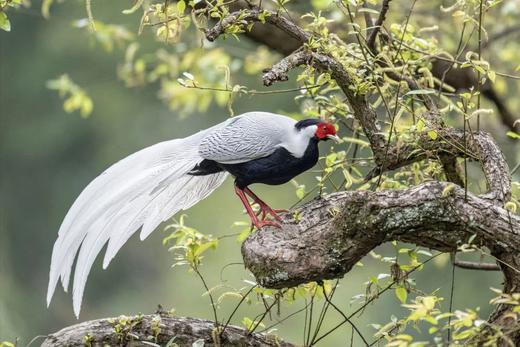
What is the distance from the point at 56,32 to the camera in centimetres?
1647

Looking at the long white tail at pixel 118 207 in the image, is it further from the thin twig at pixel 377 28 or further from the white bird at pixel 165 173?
the thin twig at pixel 377 28

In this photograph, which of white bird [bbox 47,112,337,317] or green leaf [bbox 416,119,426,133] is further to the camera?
white bird [bbox 47,112,337,317]

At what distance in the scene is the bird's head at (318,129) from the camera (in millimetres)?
3182

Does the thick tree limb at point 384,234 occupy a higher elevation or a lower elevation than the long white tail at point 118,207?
lower

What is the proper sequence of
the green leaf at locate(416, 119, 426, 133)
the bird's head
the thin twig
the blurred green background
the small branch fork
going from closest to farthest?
the small branch fork
the green leaf at locate(416, 119, 426, 133)
the bird's head
the thin twig
the blurred green background

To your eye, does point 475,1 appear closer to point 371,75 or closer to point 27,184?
point 371,75

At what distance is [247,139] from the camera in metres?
3.24

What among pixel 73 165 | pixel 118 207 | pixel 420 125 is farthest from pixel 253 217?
pixel 73 165

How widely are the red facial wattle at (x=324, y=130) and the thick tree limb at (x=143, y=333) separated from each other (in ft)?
2.15

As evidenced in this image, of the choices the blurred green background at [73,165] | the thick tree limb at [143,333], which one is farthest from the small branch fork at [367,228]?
the blurred green background at [73,165]

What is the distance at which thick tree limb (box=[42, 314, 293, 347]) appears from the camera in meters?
3.10

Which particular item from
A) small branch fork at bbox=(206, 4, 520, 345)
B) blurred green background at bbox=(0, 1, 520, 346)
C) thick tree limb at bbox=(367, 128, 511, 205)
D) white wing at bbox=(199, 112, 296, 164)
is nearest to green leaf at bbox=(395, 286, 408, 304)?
small branch fork at bbox=(206, 4, 520, 345)

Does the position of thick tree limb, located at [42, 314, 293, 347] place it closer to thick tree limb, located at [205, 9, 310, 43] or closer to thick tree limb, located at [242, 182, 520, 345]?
thick tree limb, located at [242, 182, 520, 345]

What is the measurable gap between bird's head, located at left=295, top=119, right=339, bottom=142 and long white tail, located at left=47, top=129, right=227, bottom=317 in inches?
14.4
